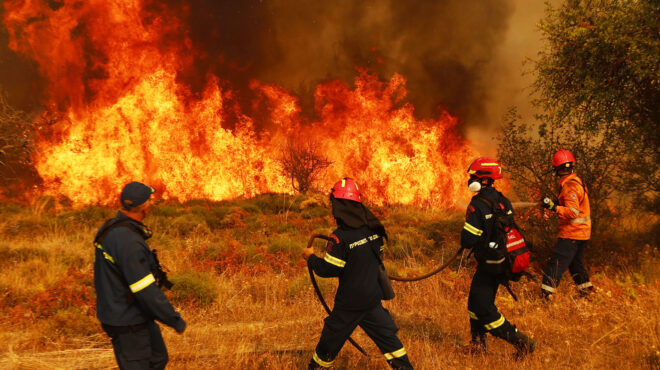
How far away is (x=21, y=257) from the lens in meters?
7.90

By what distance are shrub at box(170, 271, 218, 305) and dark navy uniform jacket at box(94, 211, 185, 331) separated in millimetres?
3967

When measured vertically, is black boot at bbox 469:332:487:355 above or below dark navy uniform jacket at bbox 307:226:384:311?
below

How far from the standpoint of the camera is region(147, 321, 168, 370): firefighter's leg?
2.90 m

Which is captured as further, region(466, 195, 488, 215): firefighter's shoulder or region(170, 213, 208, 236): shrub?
region(170, 213, 208, 236): shrub

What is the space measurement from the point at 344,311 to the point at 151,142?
2146cm

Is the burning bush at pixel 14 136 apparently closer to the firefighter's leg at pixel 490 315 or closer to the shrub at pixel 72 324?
the shrub at pixel 72 324

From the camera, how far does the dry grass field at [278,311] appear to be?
4.29m

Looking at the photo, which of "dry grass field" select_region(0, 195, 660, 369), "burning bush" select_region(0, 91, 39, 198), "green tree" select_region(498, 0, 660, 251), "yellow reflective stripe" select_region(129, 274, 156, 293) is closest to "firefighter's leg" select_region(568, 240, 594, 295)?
"dry grass field" select_region(0, 195, 660, 369)

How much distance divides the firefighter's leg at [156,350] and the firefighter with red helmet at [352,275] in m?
1.36

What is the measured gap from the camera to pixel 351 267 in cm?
336

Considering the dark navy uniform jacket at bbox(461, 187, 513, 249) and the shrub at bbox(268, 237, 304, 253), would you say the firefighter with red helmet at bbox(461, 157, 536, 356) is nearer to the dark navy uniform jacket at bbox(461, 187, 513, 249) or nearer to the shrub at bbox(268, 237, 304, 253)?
the dark navy uniform jacket at bbox(461, 187, 513, 249)

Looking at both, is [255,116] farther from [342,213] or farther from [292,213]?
[342,213]

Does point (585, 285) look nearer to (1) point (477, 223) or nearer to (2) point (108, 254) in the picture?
(1) point (477, 223)

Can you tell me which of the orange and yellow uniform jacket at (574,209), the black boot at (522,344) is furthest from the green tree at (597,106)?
the black boot at (522,344)
